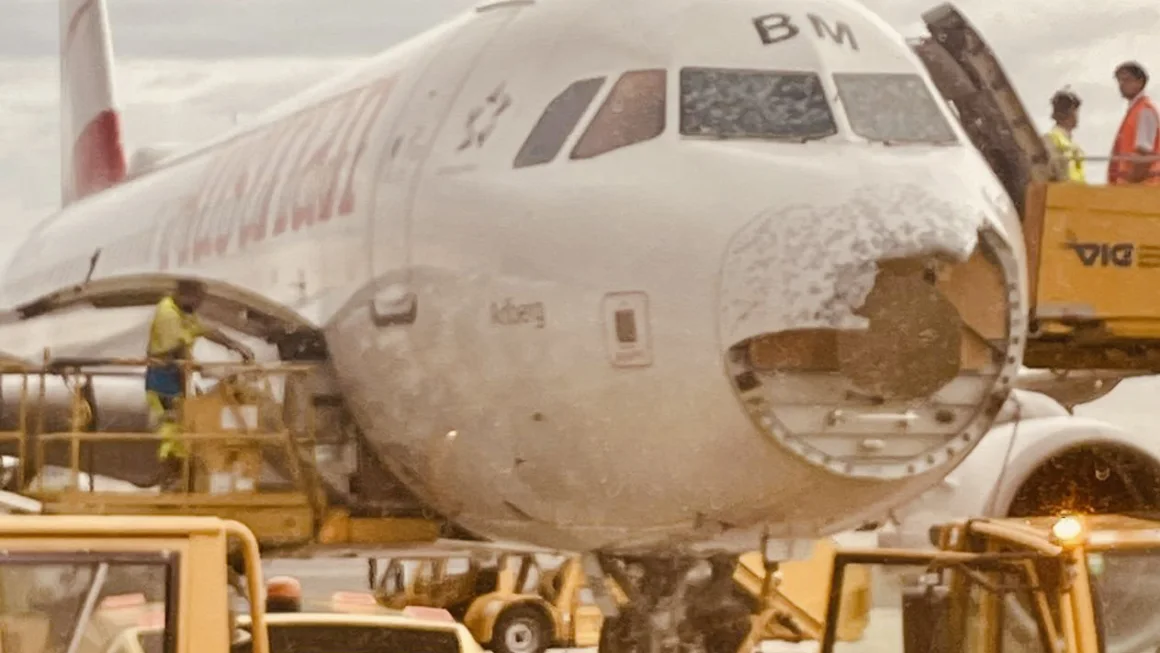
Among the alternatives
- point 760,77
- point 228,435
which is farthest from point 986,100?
point 228,435

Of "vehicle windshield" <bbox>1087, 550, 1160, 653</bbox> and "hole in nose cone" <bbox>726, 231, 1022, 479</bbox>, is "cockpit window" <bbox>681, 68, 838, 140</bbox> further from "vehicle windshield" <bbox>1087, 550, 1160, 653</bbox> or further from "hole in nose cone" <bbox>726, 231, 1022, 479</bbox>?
"vehicle windshield" <bbox>1087, 550, 1160, 653</bbox>

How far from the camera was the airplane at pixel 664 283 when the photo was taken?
930 centimetres

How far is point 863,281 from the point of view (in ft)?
29.5

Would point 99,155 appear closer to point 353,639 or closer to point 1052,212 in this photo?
point 1052,212

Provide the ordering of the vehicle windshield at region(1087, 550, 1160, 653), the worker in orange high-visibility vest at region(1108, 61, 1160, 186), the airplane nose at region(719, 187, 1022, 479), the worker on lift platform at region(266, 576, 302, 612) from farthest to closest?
the worker in orange high-visibility vest at region(1108, 61, 1160, 186)
the worker on lift platform at region(266, 576, 302, 612)
the airplane nose at region(719, 187, 1022, 479)
the vehicle windshield at region(1087, 550, 1160, 653)

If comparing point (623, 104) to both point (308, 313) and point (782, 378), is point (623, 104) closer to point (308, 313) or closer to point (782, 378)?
point (782, 378)

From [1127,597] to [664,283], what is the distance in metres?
3.07

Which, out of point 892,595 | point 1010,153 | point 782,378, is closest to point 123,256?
point 1010,153

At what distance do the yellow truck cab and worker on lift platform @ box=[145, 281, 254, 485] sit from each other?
5417 millimetres

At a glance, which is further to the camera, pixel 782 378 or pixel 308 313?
pixel 308 313

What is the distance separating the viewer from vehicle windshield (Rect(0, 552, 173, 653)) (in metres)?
5.59

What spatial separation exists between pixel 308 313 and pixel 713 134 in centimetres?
271

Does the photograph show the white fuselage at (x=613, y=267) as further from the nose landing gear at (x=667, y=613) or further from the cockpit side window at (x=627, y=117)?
the nose landing gear at (x=667, y=613)


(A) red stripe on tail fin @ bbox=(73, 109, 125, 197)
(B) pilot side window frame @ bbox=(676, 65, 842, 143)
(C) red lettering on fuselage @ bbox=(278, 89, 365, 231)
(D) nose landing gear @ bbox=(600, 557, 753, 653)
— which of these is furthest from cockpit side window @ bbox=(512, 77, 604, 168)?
(A) red stripe on tail fin @ bbox=(73, 109, 125, 197)
